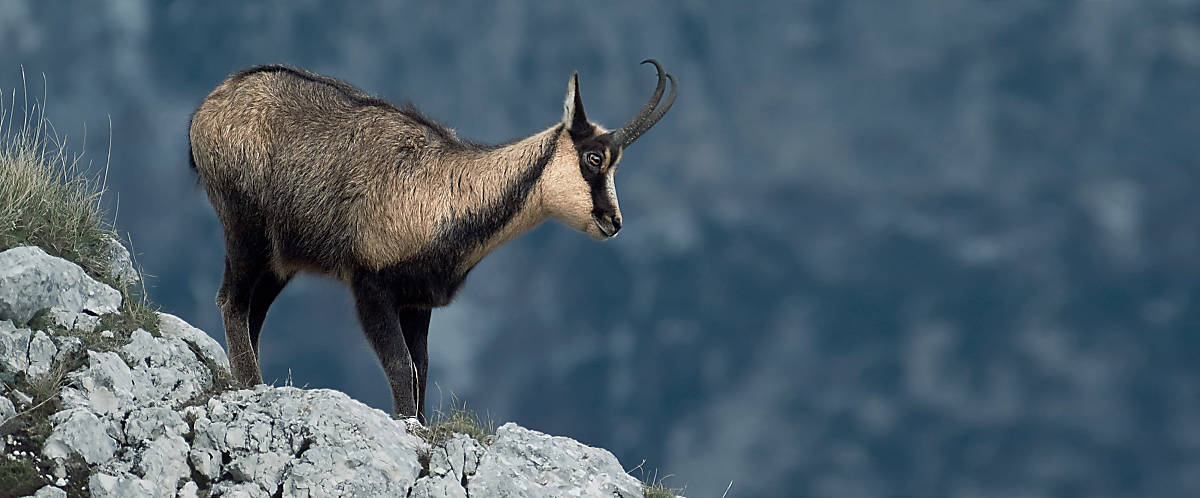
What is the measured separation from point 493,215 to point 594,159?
908mm

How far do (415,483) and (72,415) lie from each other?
2201mm

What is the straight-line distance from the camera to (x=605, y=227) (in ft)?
32.9

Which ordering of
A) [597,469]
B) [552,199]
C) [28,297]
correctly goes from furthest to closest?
[552,199] → [597,469] → [28,297]

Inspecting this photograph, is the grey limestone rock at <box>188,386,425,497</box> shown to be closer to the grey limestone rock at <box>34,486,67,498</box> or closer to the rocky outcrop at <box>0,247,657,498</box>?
the rocky outcrop at <box>0,247,657,498</box>

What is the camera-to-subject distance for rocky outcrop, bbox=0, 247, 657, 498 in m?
8.02

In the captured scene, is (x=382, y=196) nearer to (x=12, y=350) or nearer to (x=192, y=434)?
(x=192, y=434)

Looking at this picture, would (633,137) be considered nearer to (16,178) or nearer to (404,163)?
(404,163)

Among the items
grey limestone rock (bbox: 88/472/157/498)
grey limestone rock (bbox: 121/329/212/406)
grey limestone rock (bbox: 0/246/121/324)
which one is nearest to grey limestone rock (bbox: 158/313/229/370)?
grey limestone rock (bbox: 121/329/212/406)

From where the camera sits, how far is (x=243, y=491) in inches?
320

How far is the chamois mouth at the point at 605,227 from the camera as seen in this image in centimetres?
1002

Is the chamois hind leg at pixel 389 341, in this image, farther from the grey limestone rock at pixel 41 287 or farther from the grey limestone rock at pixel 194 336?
the grey limestone rock at pixel 41 287

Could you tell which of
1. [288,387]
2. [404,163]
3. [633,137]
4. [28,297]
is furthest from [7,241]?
[633,137]

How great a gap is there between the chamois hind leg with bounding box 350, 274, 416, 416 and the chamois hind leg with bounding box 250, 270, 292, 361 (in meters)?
1.36

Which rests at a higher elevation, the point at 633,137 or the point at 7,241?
the point at 633,137
